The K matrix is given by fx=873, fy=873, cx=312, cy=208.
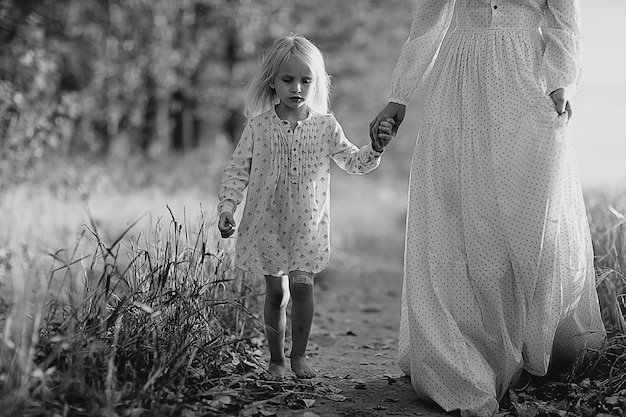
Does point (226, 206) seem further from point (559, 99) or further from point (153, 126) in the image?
point (153, 126)

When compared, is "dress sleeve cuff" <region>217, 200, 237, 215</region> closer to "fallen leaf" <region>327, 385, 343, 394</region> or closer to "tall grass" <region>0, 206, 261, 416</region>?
"tall grass" <region>0, 206, 261, 416</region>

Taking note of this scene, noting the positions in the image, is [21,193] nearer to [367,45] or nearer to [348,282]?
[348,282]

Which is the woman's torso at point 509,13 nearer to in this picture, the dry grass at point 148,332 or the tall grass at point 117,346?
the dry grass at point 148,332

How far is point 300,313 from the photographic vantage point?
3957mm

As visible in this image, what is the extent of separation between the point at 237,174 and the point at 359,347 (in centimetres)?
178

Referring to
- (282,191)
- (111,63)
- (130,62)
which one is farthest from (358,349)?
(130,62)

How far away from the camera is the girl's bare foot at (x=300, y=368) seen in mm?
4016

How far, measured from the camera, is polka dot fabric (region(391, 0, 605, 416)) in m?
3.59

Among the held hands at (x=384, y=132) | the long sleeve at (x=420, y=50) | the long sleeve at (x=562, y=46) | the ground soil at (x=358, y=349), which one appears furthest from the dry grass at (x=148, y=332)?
the long sleeve at (x=420, y=50)

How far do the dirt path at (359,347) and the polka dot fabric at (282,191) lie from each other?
0.62 m

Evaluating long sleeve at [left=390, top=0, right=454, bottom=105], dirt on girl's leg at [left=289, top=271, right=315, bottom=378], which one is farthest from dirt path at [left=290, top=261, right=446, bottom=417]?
long sleeve at [left=390, top=0, right=454, bottom=105]

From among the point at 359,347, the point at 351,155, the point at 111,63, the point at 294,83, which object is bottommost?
the point at 359,347

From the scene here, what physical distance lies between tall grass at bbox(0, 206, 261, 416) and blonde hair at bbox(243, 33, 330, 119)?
0.71 metres

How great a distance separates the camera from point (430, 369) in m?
3.61
